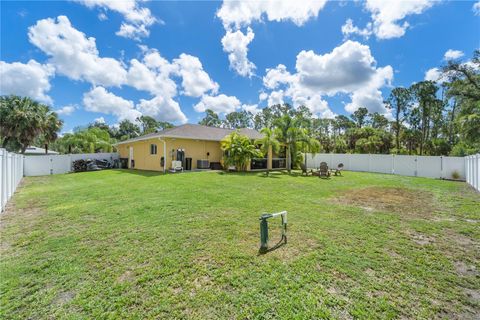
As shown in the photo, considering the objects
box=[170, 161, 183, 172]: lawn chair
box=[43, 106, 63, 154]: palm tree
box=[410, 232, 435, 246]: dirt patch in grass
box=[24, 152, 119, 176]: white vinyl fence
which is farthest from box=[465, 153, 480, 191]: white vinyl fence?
box=[43, 106, 63, 154]: palm tree

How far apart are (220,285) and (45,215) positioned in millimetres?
5685

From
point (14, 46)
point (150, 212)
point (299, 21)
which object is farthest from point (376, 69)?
point (14, 46)

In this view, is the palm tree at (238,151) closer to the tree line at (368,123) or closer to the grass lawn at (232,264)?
the tree line at (368,123)

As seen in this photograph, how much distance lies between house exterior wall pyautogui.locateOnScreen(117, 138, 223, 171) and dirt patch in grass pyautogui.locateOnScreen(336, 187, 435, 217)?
11512 mm

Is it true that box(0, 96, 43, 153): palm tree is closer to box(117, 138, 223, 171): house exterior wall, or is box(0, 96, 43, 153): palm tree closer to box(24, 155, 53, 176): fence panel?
box(24, 155, 53, 176): fence panel

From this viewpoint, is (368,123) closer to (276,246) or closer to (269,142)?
(269,142)

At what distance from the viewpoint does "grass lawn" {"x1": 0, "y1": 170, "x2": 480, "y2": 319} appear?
7.86 feet

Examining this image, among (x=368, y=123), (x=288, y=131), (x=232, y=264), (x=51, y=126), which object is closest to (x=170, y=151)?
(x=288, y=131)

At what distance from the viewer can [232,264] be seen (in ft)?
10.6

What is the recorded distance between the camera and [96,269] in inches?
123

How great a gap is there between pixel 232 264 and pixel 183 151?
1403 cm

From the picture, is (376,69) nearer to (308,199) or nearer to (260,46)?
(260,46)

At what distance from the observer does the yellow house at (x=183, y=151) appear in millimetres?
15938

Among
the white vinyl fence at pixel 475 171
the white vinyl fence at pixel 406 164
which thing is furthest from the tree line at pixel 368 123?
the white vinyl fence at pixel 475 171
